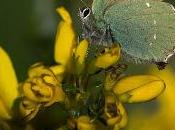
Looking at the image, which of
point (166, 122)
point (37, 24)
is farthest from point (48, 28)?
point (166, 122)

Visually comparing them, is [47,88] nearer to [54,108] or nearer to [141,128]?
[54,108]

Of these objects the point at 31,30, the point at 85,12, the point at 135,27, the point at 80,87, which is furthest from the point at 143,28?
the point at 31,30

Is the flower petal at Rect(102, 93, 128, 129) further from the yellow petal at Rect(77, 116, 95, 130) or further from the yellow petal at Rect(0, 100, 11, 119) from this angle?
the yellow petal at Rect(0, 100, 11, 119)

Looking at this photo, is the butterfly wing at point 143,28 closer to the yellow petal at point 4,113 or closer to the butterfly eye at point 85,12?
the butterfly eye at point 85,12

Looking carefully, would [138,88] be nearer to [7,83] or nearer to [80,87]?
[80,87]

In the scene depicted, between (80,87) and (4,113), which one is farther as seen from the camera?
(4,113)

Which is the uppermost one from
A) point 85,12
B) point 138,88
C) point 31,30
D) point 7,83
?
point 85,12

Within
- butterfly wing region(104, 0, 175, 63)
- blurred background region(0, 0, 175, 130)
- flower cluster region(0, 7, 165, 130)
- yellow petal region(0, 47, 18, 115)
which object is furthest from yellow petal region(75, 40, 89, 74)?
blurred background region(0, 0, 175, 130)
